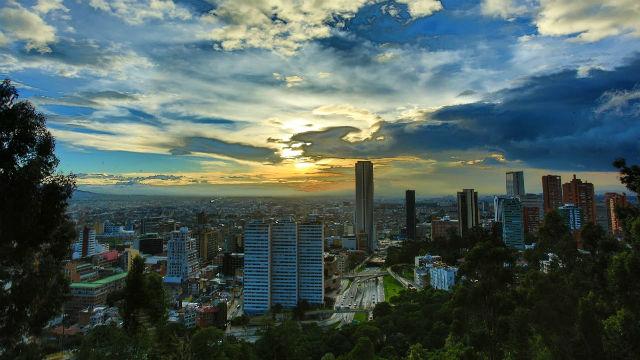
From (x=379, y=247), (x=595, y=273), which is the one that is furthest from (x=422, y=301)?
(x=379, y=247)

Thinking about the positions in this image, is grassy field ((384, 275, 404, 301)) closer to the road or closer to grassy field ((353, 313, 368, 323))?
the road

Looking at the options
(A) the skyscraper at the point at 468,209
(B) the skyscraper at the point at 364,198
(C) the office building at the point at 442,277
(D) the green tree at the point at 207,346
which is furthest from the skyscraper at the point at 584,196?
(D) the green tree at the point at 207,346

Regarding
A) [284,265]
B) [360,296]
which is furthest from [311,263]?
[360,296]

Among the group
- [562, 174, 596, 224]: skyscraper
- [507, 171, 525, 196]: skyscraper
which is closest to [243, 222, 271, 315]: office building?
[562, 174, 596, 224]: skyscraper

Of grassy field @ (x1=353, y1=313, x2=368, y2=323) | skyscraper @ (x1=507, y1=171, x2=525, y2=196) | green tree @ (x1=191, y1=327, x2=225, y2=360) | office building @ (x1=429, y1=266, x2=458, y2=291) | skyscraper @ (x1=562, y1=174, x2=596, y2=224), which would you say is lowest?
grassy field @ (x1=353, y1=313, x2=368, y2=323)

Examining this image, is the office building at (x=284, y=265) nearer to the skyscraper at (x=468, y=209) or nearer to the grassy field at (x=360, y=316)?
the grassy field at (x=360, y=316)

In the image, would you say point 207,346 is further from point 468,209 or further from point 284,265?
point 468,209

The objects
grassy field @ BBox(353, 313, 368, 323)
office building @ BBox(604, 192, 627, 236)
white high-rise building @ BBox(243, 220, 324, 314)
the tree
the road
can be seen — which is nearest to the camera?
the tree

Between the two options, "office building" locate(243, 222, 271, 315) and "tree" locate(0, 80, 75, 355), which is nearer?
"tree" locate(0, 80, 75, 355)
